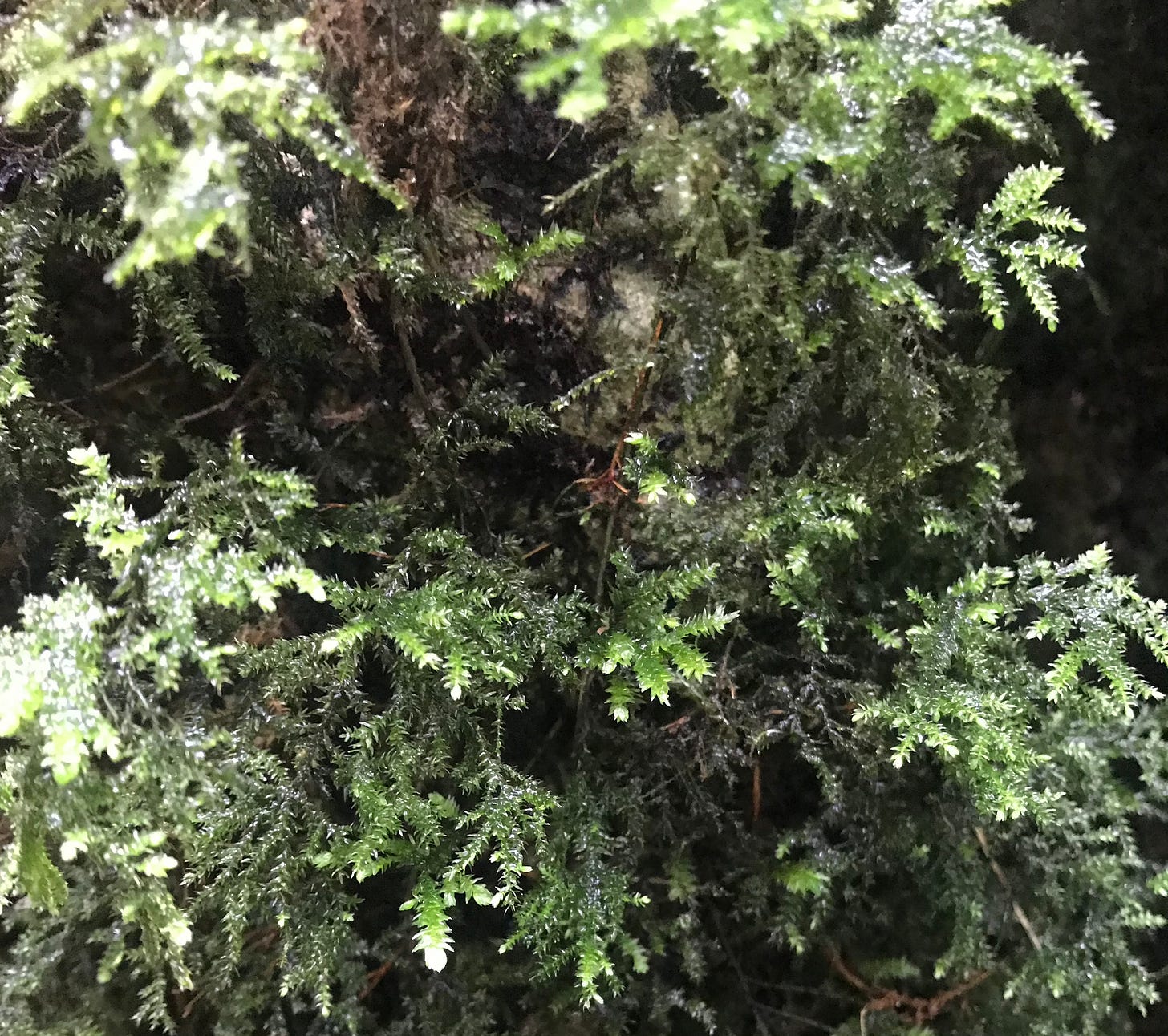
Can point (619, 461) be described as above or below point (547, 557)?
above

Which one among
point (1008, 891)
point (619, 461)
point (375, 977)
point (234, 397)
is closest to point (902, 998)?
point (1008, 891)

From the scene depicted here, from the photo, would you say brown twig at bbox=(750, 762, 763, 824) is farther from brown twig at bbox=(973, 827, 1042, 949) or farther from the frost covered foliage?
brown twig at bbox=(973, 827, 1042, 949)

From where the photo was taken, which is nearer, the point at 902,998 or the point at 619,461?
the point at 619,461

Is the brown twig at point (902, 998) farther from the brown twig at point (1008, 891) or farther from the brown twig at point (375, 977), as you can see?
the brown twig at point (375, 977)

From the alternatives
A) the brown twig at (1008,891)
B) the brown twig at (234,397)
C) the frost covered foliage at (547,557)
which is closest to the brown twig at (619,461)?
the frost covered foliage at (547,557)

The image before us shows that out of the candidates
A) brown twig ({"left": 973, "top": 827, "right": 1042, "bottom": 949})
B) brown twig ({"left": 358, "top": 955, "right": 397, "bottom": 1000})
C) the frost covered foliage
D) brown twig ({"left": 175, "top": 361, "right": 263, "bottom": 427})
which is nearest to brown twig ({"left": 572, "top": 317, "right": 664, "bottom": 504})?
the frost covered foliage

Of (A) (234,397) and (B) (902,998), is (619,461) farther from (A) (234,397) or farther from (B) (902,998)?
(B) (902,998)

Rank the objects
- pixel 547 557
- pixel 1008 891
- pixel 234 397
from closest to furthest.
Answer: pixel 234 397 < pixel 547 557 < pixel 1008 891

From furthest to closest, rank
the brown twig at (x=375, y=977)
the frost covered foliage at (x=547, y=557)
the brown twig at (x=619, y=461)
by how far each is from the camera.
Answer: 1. the brown twig at (x=375, y=977)
2. the brown twig at (x=619, y=461)
3. the frost covered foliage at (x=547, y=557)
